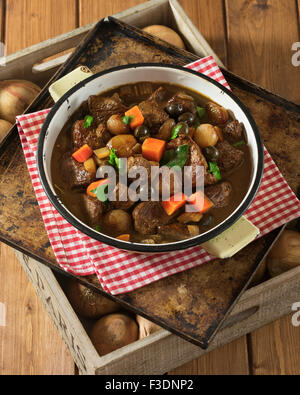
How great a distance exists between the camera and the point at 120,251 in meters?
1.97

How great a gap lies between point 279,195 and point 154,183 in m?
0.50

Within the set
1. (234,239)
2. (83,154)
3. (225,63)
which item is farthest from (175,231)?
(225,63)

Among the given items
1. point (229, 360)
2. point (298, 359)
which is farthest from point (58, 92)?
point (298, 359)

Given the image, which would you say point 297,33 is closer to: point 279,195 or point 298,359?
point 279,195

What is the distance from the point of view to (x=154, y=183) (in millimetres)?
1896

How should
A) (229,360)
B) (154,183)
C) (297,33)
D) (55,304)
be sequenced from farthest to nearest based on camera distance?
Result: (297,33)
(229,360)
(55,304)
(154,183)

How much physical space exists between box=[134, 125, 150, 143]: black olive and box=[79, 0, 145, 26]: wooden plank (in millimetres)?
1290

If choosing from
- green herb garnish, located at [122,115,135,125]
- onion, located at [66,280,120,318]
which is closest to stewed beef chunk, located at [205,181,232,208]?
green herb garnish, located at [122,115,135,125]

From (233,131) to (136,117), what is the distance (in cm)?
34

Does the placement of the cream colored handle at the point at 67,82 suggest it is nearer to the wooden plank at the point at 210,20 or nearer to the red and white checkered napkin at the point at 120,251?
the red and white checkered napkin at the point at 120,251

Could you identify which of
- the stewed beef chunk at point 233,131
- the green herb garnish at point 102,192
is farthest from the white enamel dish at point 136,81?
the green herb garnish at point 102,192

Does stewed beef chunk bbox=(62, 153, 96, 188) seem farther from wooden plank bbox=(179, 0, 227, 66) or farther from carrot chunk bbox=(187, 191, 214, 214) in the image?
wooden plank bbox=(179, 0, 227, 66)

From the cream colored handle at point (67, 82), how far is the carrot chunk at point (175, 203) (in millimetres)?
613

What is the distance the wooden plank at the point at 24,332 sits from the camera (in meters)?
2.45
